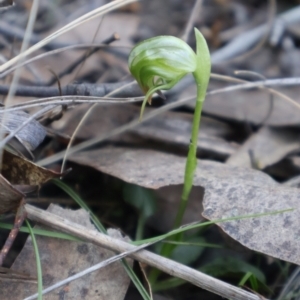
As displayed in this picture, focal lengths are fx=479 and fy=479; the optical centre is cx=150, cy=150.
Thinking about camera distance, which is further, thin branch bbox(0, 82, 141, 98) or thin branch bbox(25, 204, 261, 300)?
thin branch bbox(0, 82, 141, 98)

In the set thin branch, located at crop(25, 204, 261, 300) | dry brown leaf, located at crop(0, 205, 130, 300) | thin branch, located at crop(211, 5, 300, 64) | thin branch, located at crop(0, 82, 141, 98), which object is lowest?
dry brown leaf, located at crop(0, 205, 130, 300)

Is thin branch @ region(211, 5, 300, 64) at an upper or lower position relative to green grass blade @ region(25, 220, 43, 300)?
upper

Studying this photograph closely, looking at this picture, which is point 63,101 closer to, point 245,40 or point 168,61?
point 168,61

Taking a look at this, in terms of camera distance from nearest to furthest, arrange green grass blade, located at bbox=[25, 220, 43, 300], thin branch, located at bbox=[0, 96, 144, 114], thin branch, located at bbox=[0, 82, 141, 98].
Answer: green grass blade, located at bbox=[25, 220, 43, 300], thin branch, located at bbox=[0, 96, 144, 114], thin branch, located at bbox=[0, 82, 141, 98]

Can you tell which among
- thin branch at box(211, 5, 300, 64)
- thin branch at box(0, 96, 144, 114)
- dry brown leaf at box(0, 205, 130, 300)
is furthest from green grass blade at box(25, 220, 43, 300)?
thin branch at box(211, 5, 300, 64)

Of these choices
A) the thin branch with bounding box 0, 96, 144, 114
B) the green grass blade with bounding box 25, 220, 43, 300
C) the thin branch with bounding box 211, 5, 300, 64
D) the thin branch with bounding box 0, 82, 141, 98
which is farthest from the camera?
the thin branch with bounding box 211, 5, 300, 64

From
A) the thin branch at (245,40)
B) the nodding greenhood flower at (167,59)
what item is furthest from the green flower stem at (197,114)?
the thin branch at (245,40)

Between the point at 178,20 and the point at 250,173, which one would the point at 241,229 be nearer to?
the point at 250,173

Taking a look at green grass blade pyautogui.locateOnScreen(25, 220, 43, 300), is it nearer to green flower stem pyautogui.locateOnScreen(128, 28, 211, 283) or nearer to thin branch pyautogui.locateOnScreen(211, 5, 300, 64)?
green flower stem pyautogui.locateOnScreen(128, 28, 211, 283)

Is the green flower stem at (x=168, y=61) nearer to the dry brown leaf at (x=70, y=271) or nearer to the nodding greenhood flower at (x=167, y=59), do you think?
the nodding greenhood flower at (x=167, y=59)

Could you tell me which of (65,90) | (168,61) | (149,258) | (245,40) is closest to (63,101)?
(65,90)
